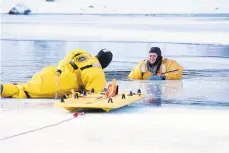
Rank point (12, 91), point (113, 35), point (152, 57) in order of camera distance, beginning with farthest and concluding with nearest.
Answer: point (113, 35)
point (152, 57)
point (12, 91)

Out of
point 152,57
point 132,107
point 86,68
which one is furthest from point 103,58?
point 132,107

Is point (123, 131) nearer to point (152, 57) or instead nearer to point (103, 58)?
point (103, 58)

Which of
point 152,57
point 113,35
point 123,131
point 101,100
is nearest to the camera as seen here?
point 123,131

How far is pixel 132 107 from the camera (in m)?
5.00

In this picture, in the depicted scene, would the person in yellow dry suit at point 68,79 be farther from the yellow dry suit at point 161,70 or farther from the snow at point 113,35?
the snow at point 113,35

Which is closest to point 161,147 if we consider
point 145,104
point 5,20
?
point 145,104

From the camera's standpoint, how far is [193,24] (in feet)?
20.5

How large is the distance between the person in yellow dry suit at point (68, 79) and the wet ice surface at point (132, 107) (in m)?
0.16

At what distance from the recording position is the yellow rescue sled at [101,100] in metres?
4.64

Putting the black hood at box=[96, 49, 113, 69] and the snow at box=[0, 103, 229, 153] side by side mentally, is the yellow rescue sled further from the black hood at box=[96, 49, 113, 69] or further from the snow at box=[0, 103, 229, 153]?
the black hood at box=[96, 49, 113, 69]

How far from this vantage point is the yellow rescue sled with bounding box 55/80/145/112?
4641 millimetres

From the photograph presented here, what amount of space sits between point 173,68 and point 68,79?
3.89ft
